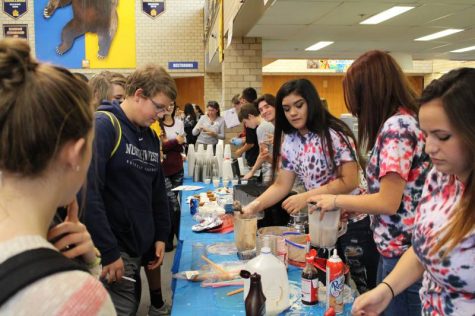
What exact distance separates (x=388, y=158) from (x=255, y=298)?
78cm

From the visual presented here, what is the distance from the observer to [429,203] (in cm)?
135

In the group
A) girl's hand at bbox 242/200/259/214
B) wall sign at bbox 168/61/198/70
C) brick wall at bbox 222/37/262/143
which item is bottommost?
girl's hand at bbox 242/200/259/214

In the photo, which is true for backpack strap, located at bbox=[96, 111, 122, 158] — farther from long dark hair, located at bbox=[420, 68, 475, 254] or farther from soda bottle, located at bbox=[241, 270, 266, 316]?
long dark hair, located at bbox=[420, 68, 475, 254]

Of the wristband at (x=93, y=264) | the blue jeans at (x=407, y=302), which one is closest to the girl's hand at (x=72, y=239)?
the wristband at (x=93, y=264)

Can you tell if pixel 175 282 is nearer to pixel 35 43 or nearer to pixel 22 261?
pixel 22 261

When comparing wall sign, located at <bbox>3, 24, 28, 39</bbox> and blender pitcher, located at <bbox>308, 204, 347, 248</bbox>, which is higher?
wall sign, located at <bbox>3, 24, 28, 39</bbox>

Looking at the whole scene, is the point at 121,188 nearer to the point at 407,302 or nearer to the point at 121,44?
the point at 407,302

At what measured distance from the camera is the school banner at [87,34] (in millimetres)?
14195

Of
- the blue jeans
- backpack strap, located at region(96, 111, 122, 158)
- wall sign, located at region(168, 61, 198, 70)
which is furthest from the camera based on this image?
wall sign, located at region(168, 61, 198, 70)

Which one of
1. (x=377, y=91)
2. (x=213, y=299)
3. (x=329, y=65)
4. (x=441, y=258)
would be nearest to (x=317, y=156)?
(x=377, y=91)

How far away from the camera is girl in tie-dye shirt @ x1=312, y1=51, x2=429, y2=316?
1.74 m

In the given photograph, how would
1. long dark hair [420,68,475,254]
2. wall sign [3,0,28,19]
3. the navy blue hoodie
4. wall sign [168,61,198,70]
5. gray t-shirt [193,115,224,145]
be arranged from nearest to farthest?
long dark hair [420,68,475,254], the navy blue hoodie, gray t-shirt [193,115,224,145], wall sign [3,0,28,19], wall sign [168,61,198,70]

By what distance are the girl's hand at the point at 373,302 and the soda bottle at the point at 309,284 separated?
0.91ft

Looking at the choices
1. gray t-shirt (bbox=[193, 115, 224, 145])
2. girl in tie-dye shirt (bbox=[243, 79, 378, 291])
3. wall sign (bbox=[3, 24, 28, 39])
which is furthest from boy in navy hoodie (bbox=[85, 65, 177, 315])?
wall sign (bbox=[3, 24, 28, 39])
